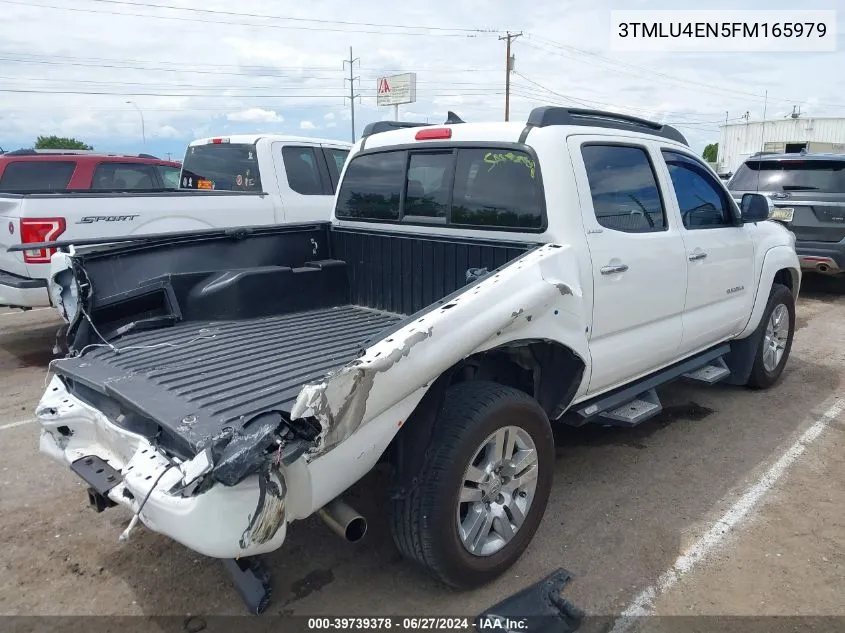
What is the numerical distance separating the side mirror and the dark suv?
4822 mm

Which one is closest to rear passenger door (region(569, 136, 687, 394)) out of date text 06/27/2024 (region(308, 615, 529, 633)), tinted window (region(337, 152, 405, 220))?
tinted window (region(337, 152, 405, 220))

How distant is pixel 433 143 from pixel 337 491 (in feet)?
7.51

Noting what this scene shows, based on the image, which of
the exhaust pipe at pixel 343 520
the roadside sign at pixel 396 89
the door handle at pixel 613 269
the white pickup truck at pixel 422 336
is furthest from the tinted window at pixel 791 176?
the roadside sign at pixel 396 89

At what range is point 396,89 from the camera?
53844mm

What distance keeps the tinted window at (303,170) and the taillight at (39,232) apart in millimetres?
2704

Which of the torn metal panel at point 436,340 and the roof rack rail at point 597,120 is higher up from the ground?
the roof rack rail at point 597,120

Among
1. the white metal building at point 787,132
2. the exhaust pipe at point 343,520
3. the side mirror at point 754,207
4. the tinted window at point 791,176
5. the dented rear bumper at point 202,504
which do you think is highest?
the white metal building at point 787,132

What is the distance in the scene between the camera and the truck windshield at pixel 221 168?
25.8ft

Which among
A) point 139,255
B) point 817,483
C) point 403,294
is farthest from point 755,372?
point 139,255

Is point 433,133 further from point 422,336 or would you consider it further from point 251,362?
point 422,336

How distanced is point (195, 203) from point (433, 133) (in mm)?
4004

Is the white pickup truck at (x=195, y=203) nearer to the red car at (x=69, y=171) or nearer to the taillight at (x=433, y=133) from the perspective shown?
the red car at (x=69, y=171)

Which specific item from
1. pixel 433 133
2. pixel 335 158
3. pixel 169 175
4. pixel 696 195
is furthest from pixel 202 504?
pixel 169 175

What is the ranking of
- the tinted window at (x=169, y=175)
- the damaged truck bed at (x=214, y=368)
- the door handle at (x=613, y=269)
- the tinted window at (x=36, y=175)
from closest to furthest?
the damaged truck bed at (x=214, y=368) → the door handle at (x=613, y=269) → the tinted window at (x=36, y=175) → the tinted window at (x=169, y=175)
